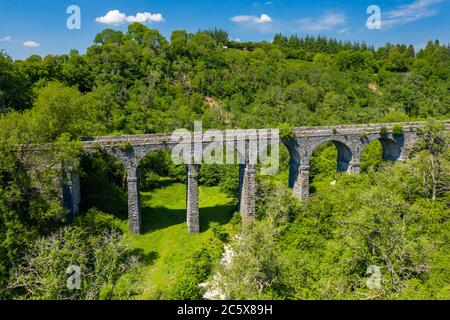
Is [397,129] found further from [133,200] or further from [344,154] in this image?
[133,200]

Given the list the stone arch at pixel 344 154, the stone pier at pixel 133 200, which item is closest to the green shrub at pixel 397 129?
the stone arch at pixel 344 154

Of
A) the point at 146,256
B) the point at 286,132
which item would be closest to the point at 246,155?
the point at 286,132

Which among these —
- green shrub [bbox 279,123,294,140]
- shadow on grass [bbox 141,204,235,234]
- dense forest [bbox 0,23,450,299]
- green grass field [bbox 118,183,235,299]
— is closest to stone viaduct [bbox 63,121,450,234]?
green shrub [bbox 279,123,294,140]

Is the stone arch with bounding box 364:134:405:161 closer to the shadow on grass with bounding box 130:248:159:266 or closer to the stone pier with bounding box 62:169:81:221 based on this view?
the shadow on grass with bounding box 130:248:159:266

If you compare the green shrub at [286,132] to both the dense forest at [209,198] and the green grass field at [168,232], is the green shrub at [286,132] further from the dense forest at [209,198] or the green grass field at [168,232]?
the green grass field at [168,232]

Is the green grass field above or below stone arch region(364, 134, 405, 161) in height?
below
